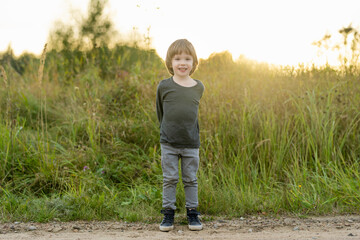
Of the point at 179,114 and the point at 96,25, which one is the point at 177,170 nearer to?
the point at 179,114

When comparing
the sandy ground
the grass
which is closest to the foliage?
the grass

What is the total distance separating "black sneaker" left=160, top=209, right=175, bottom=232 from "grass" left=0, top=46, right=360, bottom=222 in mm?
325

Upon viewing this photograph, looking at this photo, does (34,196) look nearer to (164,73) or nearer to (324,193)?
(164,73)

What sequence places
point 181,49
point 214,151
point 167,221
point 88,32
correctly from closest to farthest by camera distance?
point 181,49
point 167,221
point 214,151
point 88,32

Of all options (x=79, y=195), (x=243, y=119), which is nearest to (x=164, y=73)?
(x=243, y=119)

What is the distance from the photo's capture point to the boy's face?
3471mm

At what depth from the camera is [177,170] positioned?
3582mm

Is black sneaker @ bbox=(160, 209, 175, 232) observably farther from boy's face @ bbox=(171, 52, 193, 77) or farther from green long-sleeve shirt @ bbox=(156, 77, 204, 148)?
boy's face @ bbox=(171, 52, 193, 77)

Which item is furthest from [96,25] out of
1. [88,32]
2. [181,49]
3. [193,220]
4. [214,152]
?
[193,220]

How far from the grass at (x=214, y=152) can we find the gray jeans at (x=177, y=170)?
45 centimetres

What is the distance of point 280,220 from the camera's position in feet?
12.5

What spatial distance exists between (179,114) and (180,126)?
0.11 meters

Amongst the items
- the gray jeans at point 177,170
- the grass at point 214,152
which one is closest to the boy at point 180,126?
the gray jeans at point 177,170

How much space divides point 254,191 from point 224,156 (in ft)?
1.89
